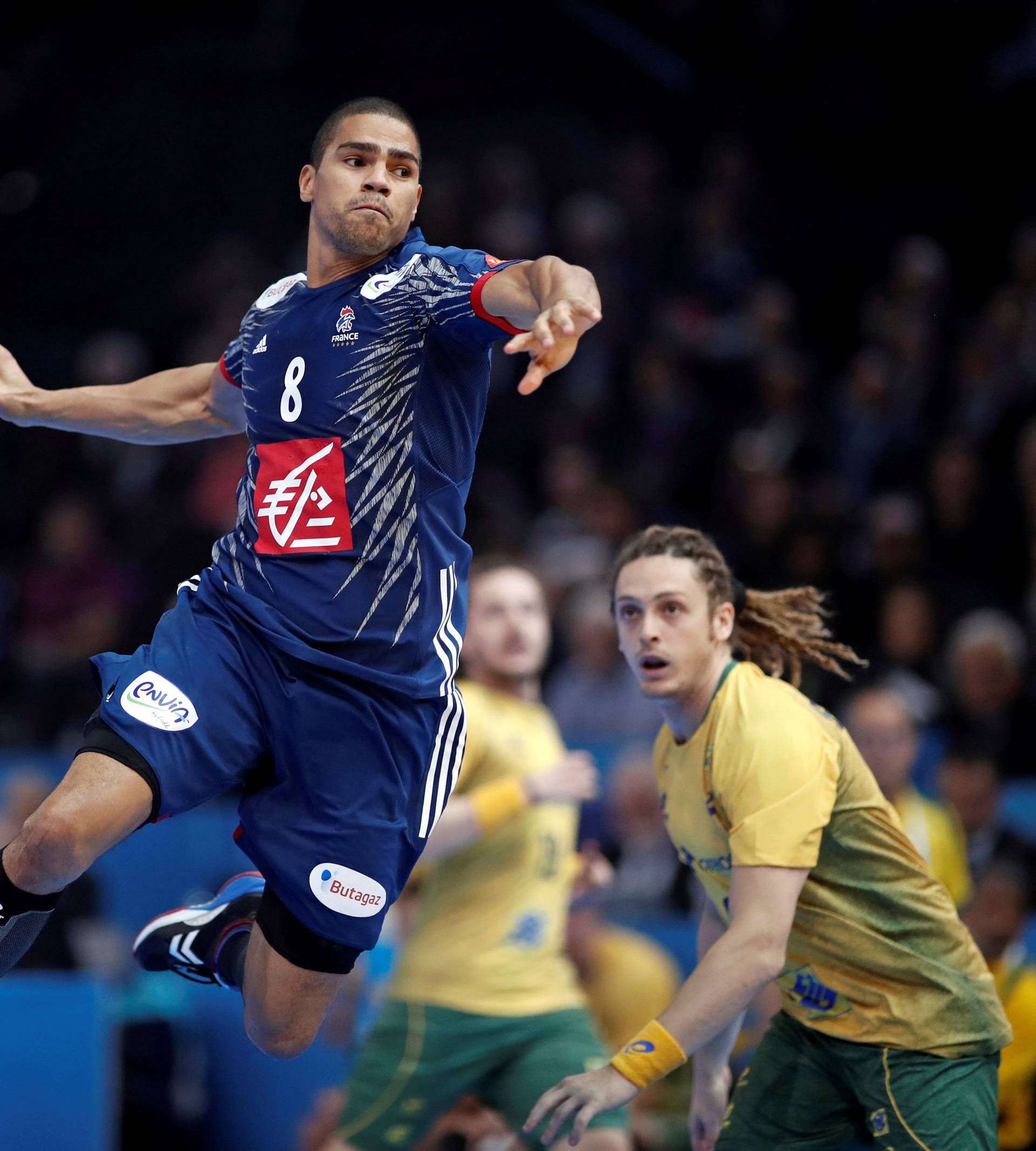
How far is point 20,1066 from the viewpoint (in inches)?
237

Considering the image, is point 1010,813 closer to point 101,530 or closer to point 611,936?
point 611,936

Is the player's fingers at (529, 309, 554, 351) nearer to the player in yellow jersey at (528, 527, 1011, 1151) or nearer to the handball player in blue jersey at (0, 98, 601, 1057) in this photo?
the handball player in blue jersey at (0, 98, 601, 1057)

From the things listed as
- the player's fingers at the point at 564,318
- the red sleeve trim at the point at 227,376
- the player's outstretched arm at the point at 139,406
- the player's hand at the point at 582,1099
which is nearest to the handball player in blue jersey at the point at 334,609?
the red sleeve trim at the point at 227,376

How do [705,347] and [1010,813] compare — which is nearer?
[1010,813]

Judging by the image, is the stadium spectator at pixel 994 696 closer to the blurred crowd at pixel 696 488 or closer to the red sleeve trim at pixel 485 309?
→ the blurred crowd at pixel 696 488

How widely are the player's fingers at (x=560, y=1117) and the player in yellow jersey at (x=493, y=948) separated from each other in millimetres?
1752

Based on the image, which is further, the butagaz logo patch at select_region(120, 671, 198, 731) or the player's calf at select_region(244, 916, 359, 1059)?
the player's calf at select_region(244, 916, 359, 1059)

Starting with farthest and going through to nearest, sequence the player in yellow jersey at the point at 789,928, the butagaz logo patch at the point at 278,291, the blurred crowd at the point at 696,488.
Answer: the blurred crowd at the point at 696,488 < the butagaz logo patch at the point at 278,291 < the player in yellow jersey at the point at 789,928

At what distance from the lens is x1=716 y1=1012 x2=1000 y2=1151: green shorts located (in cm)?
370

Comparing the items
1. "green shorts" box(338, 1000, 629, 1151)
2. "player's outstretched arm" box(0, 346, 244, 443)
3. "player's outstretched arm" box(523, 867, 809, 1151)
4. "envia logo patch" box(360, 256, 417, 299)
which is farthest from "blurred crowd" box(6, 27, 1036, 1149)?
"envia logo patch" box(360, 256, 417, 299)

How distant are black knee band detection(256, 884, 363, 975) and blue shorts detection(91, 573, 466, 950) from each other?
0.03 metres

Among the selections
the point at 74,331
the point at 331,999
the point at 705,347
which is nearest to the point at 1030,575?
the point at 705,347

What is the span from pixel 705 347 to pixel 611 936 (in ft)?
15.8

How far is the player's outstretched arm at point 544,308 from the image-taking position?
112 inches
